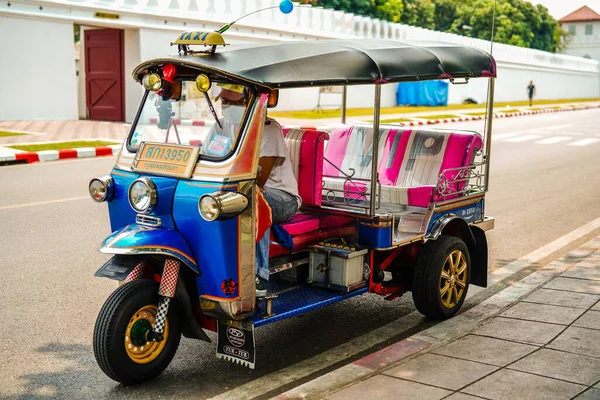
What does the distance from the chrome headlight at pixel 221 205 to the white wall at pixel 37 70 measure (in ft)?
60.1

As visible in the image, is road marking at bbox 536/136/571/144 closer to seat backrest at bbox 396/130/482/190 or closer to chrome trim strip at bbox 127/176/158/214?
seat backrest at bbox 396/130/482/190

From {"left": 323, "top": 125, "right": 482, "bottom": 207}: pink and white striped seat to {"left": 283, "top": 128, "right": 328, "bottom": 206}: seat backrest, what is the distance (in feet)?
2.47

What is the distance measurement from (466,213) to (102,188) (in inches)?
118

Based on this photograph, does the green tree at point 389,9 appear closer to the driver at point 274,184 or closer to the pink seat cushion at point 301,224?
the pink seat cushion at point 301,224

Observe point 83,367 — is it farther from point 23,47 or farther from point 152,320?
point 23,47

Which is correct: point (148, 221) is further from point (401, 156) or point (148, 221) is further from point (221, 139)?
point (401, 156)

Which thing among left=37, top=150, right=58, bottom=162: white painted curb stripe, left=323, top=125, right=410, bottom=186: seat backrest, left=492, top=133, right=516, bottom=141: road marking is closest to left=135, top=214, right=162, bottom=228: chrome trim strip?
left=323, top=125, right=410, bottom=186: seat backrest

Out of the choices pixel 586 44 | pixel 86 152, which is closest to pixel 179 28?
pixel 86 152

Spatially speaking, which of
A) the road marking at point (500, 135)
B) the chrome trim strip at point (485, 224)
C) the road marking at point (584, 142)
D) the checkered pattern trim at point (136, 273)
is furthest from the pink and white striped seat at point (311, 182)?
the road marking at point (500, 135)

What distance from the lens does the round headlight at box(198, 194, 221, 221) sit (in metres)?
4.27

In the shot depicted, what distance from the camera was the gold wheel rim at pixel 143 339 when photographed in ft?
14.5

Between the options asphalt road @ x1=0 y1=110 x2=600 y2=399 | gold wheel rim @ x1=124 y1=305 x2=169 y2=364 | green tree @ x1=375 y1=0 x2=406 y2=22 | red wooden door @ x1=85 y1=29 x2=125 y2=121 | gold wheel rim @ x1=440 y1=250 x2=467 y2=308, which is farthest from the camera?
green tree @ x1=375 y1=0 x2=406 y2=22

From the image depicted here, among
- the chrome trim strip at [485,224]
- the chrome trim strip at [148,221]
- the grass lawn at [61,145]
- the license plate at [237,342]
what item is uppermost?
the chrome trim strip at [148,221]

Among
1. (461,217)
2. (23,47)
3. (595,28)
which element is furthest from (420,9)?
(461,217)
